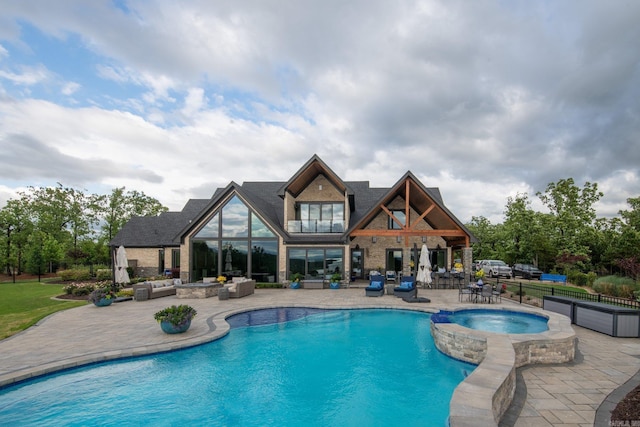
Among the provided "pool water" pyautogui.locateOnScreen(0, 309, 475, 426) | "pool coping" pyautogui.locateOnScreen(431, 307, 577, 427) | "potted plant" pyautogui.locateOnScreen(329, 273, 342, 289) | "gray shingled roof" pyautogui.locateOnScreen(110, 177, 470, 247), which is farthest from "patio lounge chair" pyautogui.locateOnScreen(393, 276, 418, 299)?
"gray shingled roof" pyautogui.locateOnScreen(110, 177, 470, 247)

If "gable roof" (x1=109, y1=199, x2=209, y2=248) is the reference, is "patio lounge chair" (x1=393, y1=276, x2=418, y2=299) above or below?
below

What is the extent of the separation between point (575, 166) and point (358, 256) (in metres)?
23.0

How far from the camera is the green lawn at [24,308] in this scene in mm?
10931

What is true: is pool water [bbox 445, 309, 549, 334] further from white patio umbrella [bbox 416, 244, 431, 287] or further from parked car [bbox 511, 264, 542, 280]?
parked car [bbox 511, 264, 542, 280]

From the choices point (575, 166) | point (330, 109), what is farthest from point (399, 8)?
point (575, 166)

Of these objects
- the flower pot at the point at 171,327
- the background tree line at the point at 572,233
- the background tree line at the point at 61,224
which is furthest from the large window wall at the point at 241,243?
the background tree line at the point at 572,233

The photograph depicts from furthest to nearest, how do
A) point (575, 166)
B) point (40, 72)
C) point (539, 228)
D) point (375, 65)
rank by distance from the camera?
point (539, 228) < point (575, 166) < point (375, 65) < point (40, 72)

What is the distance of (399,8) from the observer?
11.5 meters

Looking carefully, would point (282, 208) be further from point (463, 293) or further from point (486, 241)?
point (486, 241)

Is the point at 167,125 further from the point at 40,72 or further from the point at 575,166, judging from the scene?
the point at 575,166

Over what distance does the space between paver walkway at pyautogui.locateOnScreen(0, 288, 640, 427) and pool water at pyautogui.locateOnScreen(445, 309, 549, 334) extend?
1124 mm

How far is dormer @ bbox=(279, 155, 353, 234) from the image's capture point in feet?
71.3

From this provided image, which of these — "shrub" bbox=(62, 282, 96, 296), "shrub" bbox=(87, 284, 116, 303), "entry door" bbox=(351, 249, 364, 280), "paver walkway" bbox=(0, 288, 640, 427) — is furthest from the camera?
"entry door" bbox=(351, 249, 364, 280)

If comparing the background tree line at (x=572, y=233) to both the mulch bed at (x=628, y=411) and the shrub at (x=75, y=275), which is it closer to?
the mulch bed at (x=628, y=411)
